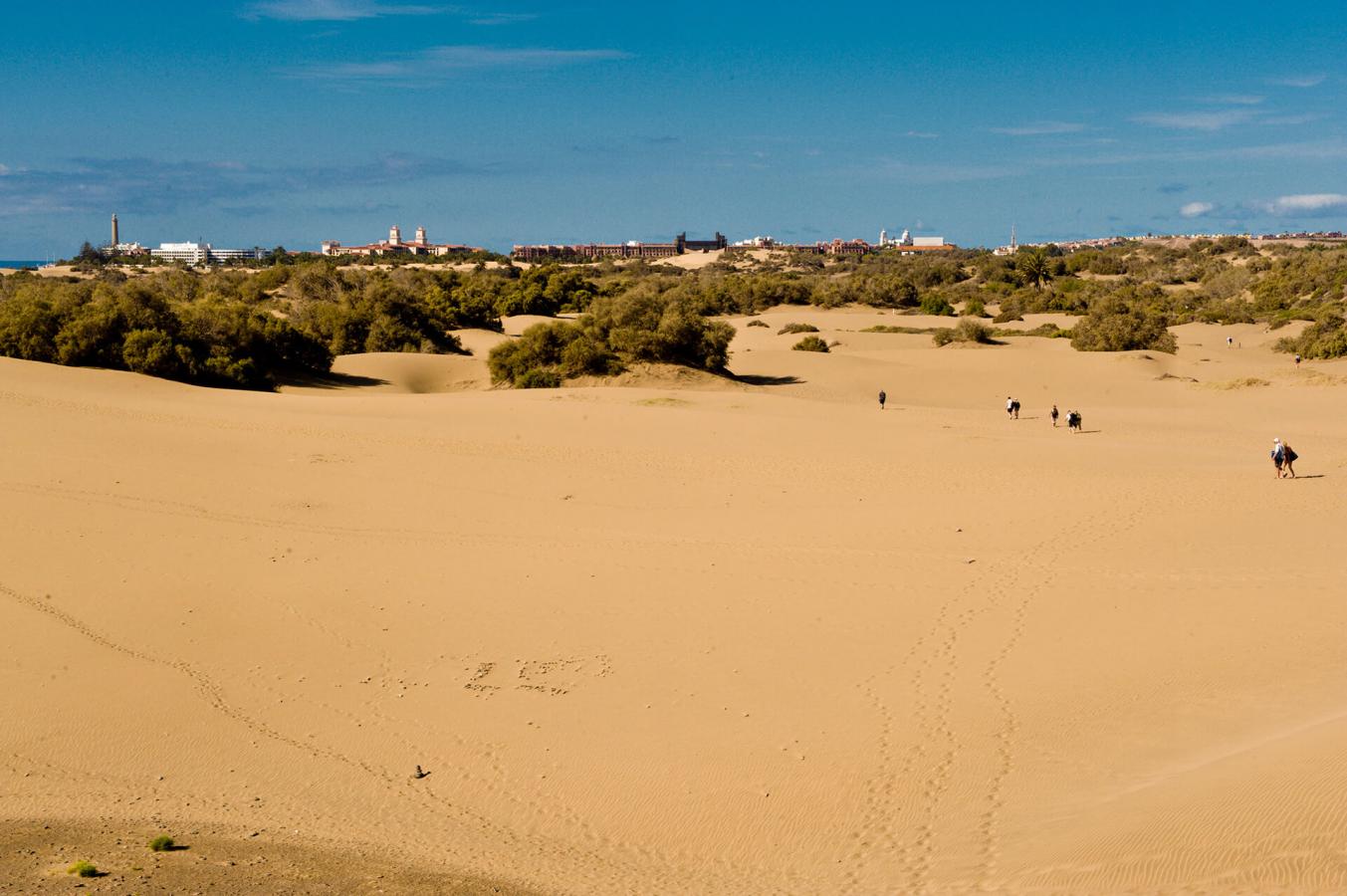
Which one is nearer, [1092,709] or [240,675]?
[1092,709]

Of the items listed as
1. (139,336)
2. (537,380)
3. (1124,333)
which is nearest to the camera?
(139,336)

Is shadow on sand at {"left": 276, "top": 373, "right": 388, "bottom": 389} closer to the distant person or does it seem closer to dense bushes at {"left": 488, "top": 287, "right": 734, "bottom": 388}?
dense bushes at {"left": 488, "top": 287, "right": 734, "bottom": 388}

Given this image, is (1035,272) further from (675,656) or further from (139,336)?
(675,656)

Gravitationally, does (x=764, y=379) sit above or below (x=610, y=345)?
below

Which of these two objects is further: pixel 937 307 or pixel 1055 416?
pixel 937 307

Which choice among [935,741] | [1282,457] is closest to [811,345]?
[1282,457]

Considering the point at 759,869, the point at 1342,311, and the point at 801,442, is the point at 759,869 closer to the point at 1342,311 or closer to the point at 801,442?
the point at 801,442

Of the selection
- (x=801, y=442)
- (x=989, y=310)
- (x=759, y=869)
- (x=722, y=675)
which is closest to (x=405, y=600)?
(x=722, y=675)
